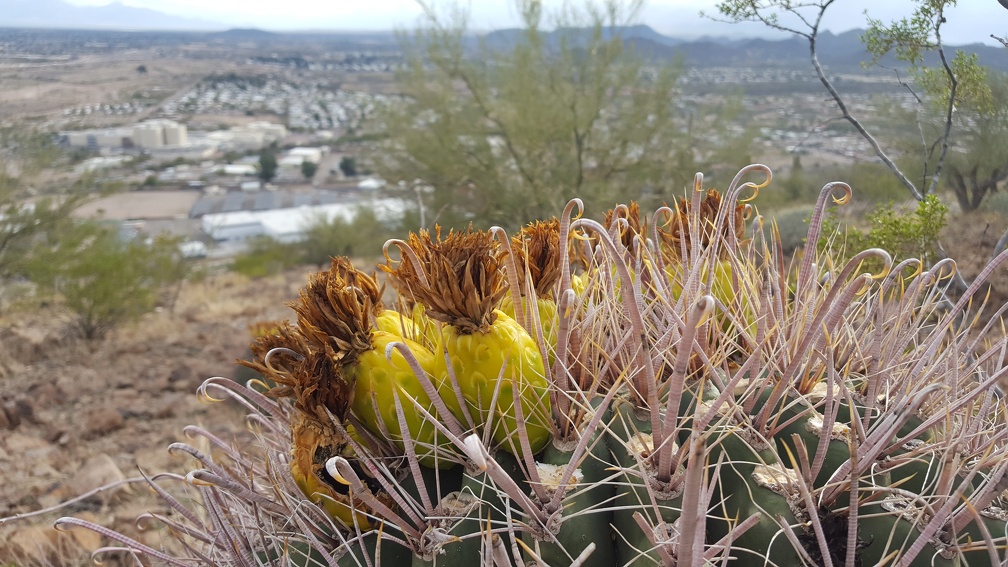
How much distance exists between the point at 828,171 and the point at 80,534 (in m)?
13.5

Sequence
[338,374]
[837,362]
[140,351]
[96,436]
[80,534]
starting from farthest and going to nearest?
[140,351], [96,436], [80,534], [837,362], [338,374]

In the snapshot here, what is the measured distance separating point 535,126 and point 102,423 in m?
7.95

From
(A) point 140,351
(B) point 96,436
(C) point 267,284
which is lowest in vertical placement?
(C) point 267,284

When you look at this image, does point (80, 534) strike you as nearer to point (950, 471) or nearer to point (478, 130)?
point (950, 471)

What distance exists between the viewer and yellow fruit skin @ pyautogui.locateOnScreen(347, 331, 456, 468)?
108 cm

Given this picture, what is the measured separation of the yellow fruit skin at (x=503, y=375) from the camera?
3.47ft

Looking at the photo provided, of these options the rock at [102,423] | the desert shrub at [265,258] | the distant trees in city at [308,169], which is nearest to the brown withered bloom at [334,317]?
the rock at [102,423]

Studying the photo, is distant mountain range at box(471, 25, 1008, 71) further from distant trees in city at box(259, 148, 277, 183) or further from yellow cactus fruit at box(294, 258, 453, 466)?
distant trees in city at box(259, 148, 277, 183)

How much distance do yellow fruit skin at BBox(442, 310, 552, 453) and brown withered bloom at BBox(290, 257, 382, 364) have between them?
0.13 m

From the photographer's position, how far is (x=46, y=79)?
17.5 m

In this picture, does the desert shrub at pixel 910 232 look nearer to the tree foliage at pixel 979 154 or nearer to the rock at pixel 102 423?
the tree foliage at pixel 979 154

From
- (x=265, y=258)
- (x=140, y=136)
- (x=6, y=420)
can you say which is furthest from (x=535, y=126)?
(x=140, y=136)

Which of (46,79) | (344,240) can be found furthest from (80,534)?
(46,79)

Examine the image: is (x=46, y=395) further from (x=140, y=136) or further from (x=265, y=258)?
(x=140, y=136)
